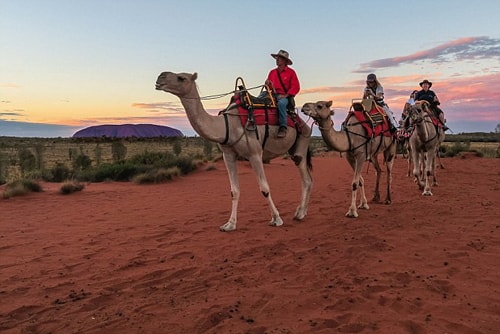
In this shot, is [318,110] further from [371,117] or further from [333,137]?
[371,117]

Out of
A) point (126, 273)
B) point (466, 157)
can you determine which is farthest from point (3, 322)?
point (466, 157)

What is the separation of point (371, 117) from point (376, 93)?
125 centimetres

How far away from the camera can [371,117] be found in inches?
408

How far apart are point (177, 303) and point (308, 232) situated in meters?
3.79

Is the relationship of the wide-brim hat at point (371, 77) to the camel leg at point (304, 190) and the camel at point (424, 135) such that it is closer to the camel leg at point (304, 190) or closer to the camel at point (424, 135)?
the camel at point (424, 135)

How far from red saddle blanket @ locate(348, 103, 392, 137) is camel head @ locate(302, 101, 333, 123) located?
5.19 feet

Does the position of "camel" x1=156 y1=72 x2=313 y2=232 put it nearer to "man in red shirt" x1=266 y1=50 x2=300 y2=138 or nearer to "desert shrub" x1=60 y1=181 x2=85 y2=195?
"man in red shirt" x1=266 y1=50 x2=300 y2=138

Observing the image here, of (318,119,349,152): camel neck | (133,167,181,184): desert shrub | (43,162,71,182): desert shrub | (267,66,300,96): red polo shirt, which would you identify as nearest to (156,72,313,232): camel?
(318,119,349,152): camel neck

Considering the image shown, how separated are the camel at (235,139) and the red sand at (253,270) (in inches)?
32.3

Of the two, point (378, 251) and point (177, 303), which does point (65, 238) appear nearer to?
point (177, 303)

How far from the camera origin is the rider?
36.6ft

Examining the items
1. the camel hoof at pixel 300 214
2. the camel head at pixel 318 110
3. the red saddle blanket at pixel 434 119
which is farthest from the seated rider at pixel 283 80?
the red saddle blanket at pixel 434 119

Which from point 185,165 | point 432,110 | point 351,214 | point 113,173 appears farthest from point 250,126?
point 185,165

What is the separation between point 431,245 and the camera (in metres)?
7.11
